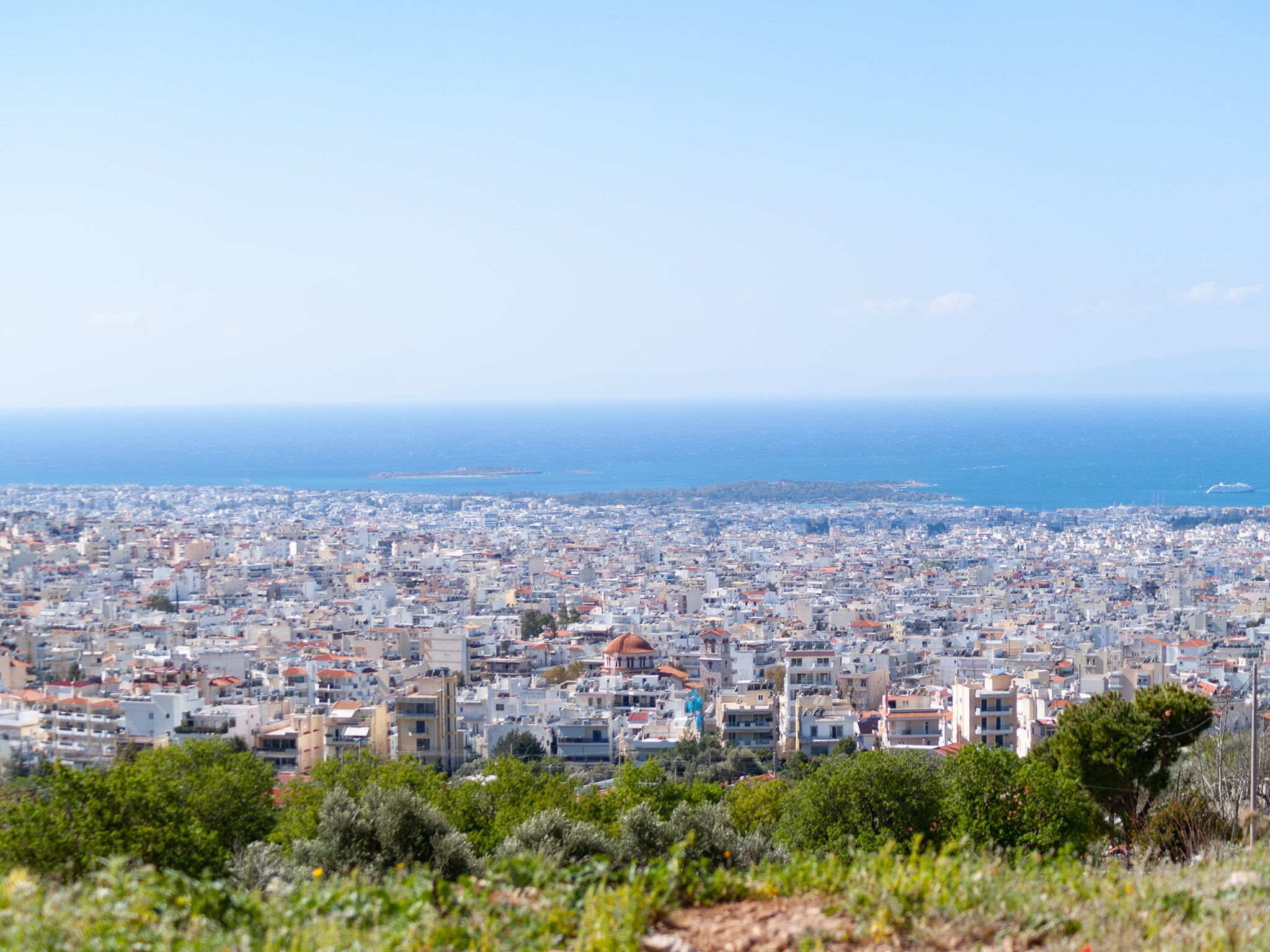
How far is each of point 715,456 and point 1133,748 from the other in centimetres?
12251

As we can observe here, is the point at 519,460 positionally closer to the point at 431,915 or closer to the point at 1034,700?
the point at 1034,700

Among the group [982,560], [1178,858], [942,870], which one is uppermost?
[942,870]

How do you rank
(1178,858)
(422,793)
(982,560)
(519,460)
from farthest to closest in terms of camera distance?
(519,460), (982,560), (422,793), (1178,858)

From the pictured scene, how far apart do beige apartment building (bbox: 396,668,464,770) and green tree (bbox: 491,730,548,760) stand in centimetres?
77

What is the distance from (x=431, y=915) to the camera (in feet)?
13.2

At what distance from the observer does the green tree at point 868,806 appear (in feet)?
33.9

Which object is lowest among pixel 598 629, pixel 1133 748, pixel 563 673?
pixel 563 673

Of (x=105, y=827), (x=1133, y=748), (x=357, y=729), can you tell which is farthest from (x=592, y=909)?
(x=357, y=729)

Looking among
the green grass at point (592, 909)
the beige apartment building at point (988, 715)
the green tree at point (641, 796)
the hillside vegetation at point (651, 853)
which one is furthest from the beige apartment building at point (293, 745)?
the green grass at point (592, 909)

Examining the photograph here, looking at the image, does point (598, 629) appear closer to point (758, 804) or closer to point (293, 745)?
point (293, 745)

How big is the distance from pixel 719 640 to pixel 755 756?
42.3 ft

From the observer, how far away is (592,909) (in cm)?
404

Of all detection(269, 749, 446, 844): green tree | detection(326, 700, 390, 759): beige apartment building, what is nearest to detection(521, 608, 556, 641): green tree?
detection(326, 700, 390, 759): beige apartment building

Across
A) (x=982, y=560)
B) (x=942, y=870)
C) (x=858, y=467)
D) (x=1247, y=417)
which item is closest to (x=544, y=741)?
(x=942, y=870)
